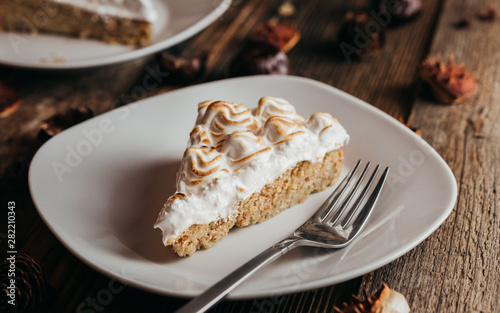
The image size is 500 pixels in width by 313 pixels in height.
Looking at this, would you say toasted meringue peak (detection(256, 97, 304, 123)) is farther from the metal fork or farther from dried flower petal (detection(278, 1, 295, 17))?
dried flower petal (detection(278, 1, 295, 17))

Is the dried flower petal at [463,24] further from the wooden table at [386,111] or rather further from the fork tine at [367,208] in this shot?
the fork tine at [367,208]

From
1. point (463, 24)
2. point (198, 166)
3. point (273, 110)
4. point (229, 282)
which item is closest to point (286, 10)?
point (463, 24)

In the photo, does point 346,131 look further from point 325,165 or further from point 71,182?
point 71,182

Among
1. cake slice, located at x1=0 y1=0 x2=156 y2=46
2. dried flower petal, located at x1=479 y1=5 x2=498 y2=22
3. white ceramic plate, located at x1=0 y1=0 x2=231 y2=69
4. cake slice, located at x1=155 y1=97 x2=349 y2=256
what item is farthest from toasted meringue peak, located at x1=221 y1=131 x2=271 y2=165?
dried flower petal, located at x1=479 y1=5 x2=498 y2=22

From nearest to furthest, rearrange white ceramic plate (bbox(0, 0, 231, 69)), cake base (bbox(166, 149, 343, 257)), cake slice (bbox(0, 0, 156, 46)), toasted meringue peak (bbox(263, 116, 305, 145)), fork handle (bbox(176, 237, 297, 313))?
fork handle (bbox(176, 237, 297, 313))
cake base (bbox(166, 149, 343, 257))
toasted meringue peak (bbox(263, 116, 305, 145))
white ceramic plate (bbox(0, 0, 231, 69))
cake slice (bbox(0, 0, 156, 46))

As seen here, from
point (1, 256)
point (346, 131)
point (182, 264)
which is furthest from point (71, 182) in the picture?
point (346, 131)

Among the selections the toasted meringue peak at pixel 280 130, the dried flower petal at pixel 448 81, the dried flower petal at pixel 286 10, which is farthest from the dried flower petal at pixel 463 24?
the toasted meringue peak at pixel 280 130
